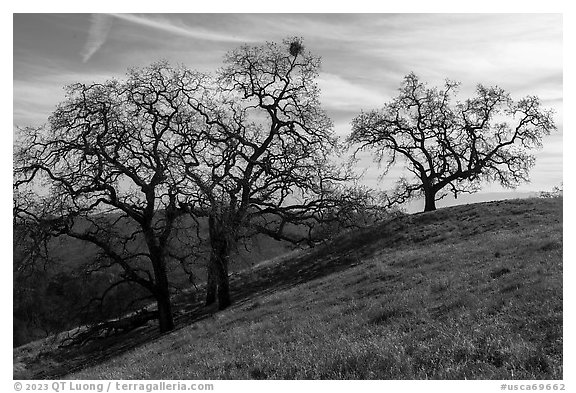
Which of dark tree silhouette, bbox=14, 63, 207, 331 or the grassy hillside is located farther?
dark tree silhouette, bbox=14, 63, 207, 331

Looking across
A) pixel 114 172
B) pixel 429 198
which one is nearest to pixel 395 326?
pixel 114 172

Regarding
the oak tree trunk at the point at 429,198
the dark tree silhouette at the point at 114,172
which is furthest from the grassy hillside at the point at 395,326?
the oak tree trunk at the point at 429,198

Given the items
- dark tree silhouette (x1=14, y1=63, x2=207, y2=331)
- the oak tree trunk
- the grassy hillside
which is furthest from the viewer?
the oak tree trunk

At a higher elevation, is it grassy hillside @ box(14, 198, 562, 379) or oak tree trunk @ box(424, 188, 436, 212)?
oak tree trunk @ box(424, 188, 436, 212)

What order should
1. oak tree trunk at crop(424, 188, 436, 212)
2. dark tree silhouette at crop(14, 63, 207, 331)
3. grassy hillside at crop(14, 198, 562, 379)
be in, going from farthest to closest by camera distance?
oak tree trunk at crop(424, 188, 436, 212) < dark tree silhouette at crop(14, 63, 207, 331) < grassy hillside at crop(14, 198, 562, 379)

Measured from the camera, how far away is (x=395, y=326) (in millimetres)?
11719

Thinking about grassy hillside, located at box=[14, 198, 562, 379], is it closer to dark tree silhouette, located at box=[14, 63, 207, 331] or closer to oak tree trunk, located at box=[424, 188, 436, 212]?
dark tree silhouette, located at box=[14, 63, 207, 331]

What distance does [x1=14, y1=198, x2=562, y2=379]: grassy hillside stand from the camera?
29.6 feet

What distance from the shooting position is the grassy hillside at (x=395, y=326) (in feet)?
29.6

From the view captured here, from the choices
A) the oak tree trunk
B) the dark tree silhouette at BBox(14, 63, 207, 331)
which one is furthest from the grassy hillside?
the oak tree trunk

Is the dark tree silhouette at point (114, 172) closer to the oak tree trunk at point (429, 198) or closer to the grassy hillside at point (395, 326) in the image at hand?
the grassy hillside at point (395, 326)

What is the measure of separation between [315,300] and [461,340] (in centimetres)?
1005

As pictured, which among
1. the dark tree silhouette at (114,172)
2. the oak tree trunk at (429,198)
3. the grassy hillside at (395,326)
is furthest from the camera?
the oak tree trunk at (429,198)

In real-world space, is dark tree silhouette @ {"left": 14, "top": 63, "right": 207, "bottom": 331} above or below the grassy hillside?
above
